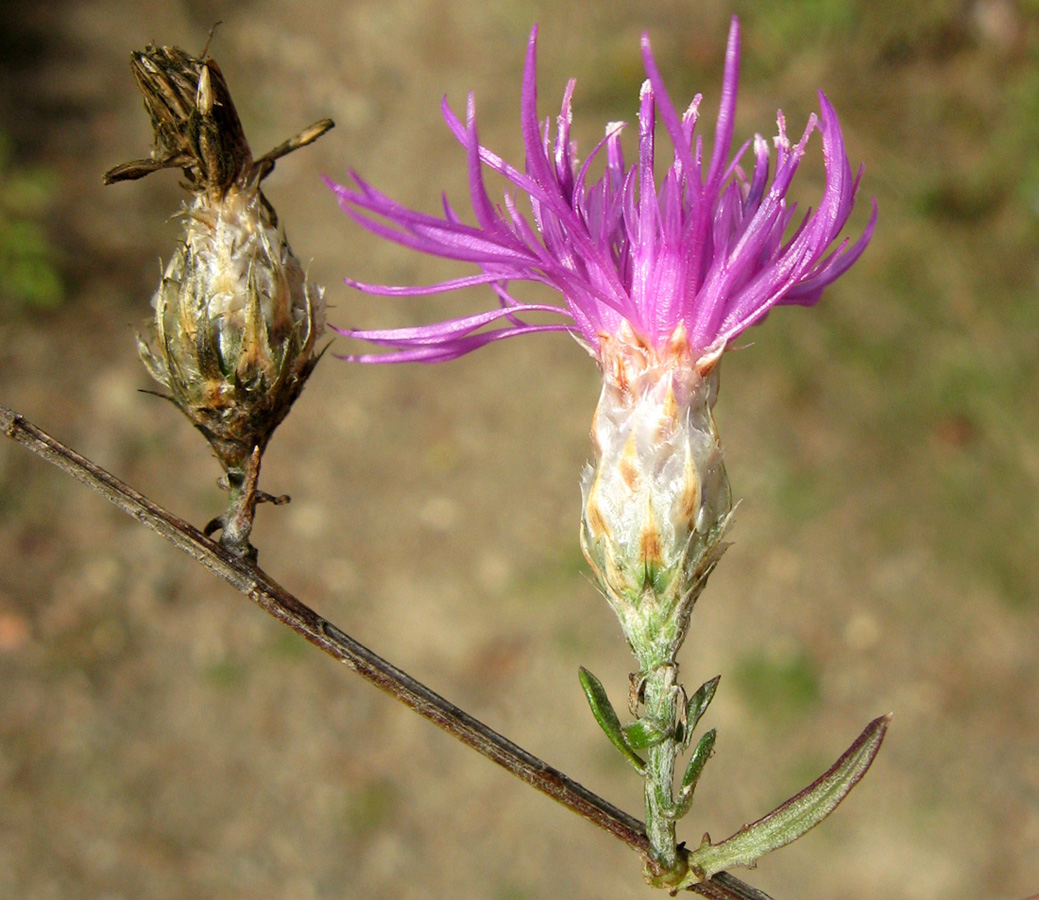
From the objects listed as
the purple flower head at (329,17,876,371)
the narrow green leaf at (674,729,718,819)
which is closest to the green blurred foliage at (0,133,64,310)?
the purple flower head at (329,17,876,371)

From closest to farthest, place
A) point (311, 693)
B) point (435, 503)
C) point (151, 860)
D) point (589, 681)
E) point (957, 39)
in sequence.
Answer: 1. point (589, 681)
2. point (151, 860)
3. point (311, 693)
4. point (435, 503)
5. point (957, 39)

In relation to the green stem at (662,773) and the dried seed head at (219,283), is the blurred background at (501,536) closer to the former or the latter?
the green stem at (662,773)

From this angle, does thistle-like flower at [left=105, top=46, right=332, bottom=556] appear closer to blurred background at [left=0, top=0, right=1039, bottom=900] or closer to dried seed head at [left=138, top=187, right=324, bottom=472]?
dried seed head at [left=138, top=187, right=324, bottom=472]

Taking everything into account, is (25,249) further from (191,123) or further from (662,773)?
(662,773)

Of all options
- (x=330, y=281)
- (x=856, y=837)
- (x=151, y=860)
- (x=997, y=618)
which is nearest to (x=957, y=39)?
(x=997, y=618)

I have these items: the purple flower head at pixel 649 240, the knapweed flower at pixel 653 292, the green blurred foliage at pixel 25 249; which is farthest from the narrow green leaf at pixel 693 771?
the green blurred foliage at pixel 25 249

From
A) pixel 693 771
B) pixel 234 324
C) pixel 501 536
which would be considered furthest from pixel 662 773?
pixel 501 536

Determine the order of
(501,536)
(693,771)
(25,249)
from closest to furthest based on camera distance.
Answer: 1. (693,771)
2. (501,536)
3. (25,249)

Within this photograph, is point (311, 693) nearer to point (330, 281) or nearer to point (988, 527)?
point (330, 281)
